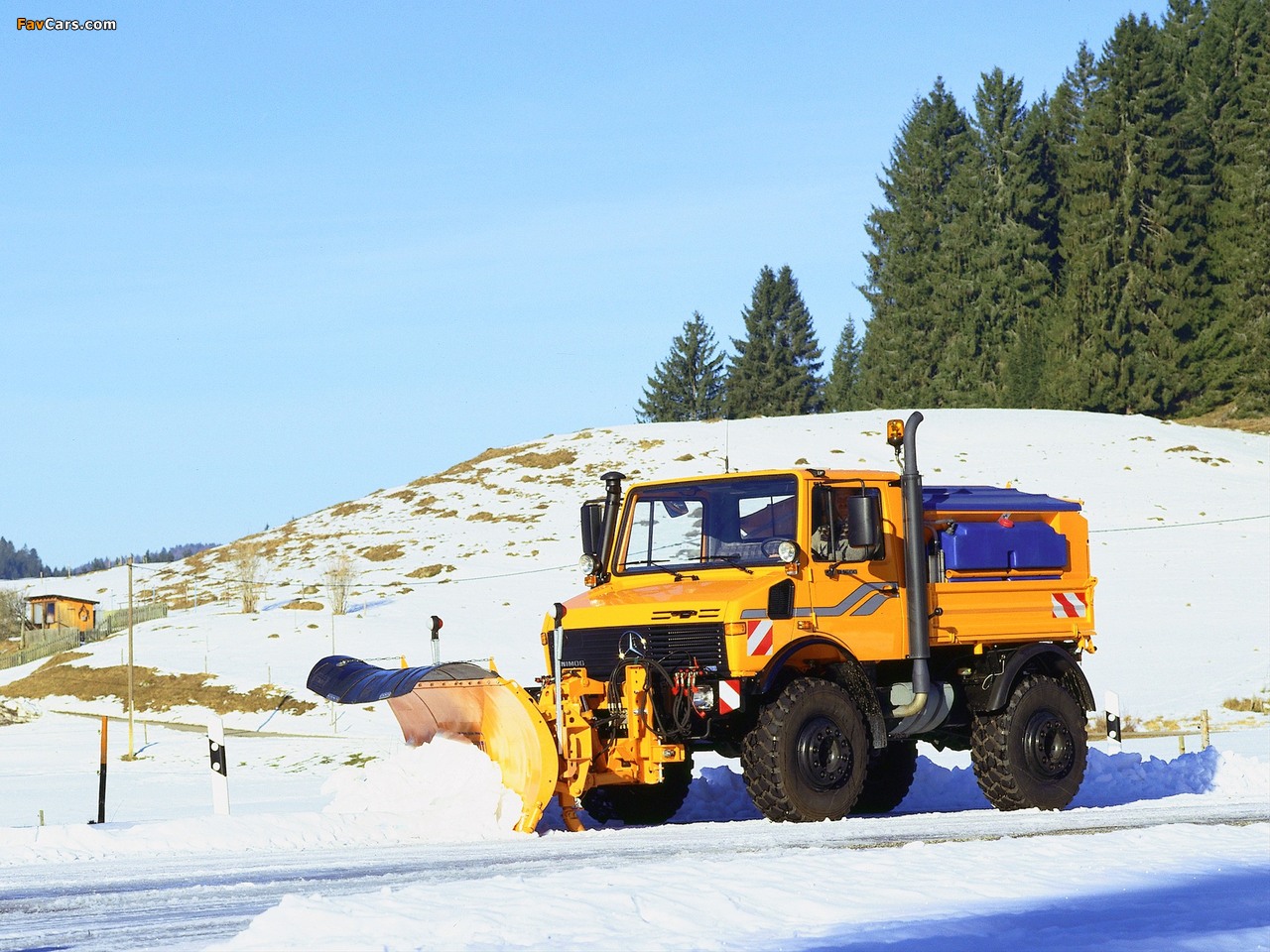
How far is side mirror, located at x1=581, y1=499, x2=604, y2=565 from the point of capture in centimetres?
1332

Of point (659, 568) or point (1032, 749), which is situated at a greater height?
point (659, 568)

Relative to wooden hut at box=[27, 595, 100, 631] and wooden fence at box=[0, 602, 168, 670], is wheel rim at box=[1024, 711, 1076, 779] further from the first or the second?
wooden hut at box=[27, 595, 100, 631]

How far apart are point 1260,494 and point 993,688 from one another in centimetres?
4761

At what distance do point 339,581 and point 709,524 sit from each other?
39758 mm

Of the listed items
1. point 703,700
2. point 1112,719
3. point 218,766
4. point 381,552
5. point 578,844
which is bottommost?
point 1112,719

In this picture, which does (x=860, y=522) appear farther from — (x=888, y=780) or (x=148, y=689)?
(x=148, y=689)

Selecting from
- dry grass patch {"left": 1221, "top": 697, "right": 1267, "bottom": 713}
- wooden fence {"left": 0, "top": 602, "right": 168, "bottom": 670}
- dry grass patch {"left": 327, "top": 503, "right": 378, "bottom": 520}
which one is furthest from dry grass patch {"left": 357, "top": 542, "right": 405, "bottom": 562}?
dry grass patch {"left": 1221, "top": 697, "right": 1267, "bottom": 713}

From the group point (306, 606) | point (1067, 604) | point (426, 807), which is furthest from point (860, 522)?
point (306, 606)

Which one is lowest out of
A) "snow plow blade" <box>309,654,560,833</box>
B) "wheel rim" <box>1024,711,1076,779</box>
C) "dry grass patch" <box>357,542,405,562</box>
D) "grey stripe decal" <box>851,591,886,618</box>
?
"wheel rim" <box>1024,711,1076,779</box>

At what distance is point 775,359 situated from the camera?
101m

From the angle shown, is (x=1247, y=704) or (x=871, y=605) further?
(x=1247, y=704)

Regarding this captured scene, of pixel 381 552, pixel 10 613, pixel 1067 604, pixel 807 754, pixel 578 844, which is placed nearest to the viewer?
pixel 578 844

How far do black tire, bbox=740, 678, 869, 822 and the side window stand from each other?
1.07m

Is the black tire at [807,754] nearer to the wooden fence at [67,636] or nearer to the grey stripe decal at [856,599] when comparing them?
the grey stripe decal at [856,599]
